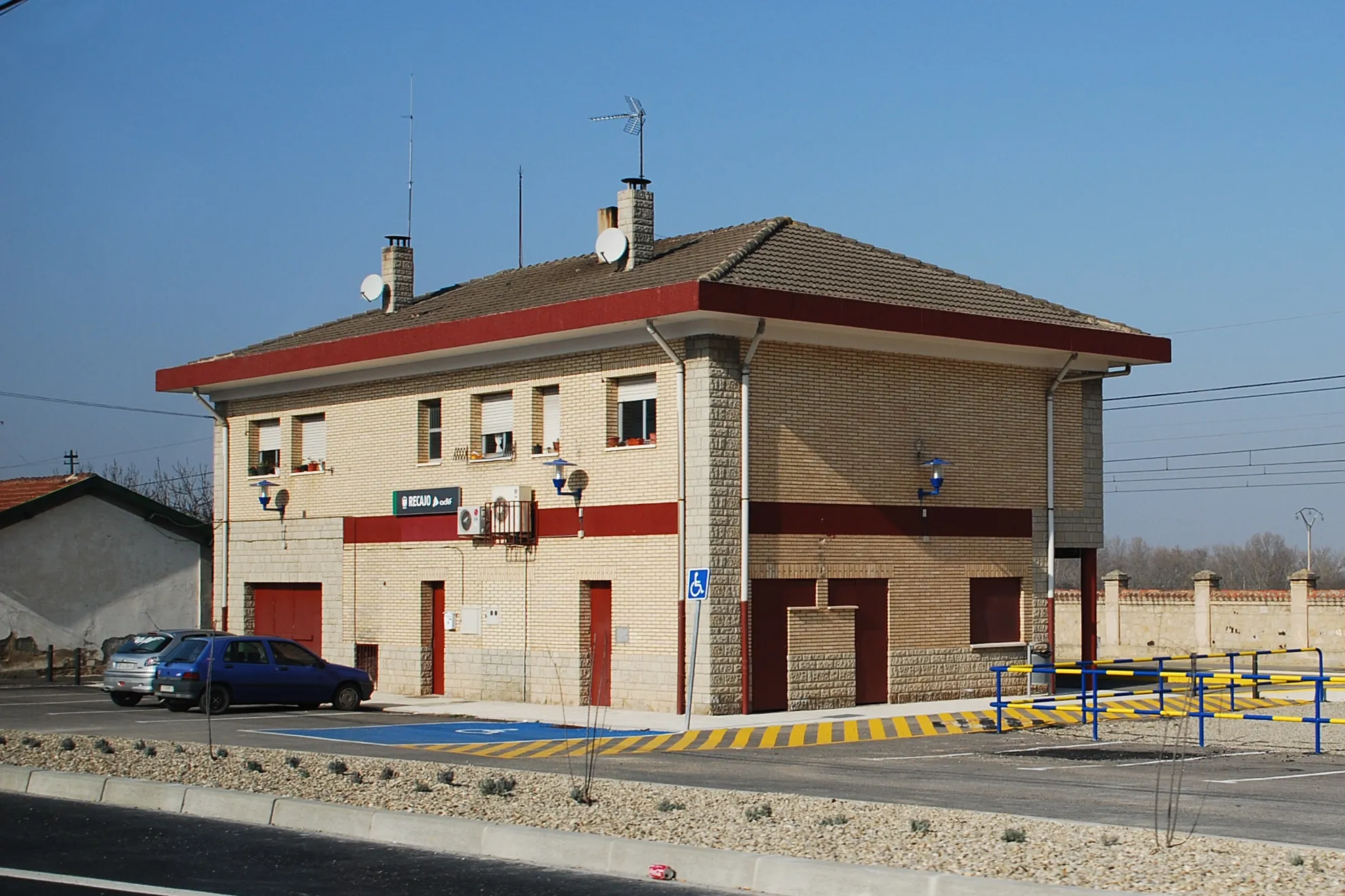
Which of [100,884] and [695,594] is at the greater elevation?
[695,594]

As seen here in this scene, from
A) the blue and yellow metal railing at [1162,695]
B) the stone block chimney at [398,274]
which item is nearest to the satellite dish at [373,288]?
the stone block chimney at [398,274]

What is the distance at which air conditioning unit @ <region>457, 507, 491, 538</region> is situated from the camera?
96.8 ft

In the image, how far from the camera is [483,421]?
100 ft

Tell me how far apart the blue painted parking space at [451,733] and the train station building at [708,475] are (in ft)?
6.39

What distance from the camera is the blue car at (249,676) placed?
26.8 meters

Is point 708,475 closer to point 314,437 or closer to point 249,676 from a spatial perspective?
point 249,676

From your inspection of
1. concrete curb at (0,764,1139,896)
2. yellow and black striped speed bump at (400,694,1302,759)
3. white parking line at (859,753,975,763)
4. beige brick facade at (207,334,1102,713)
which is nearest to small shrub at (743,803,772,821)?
concrete curb at (0,764,1139,896)

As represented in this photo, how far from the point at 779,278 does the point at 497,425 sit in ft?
20.9

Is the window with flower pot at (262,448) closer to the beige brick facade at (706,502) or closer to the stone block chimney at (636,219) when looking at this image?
the beige brick facade at (706,502)

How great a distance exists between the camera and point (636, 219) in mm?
30516

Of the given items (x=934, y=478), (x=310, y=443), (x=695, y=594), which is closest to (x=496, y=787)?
(x=695, y=594)

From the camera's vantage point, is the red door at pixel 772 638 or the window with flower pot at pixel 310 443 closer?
the red door at pixel 772 638

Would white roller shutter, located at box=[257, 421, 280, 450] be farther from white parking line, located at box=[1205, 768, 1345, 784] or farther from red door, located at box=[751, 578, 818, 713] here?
white parking line, located at box=[1205, 768, 1345, 784]

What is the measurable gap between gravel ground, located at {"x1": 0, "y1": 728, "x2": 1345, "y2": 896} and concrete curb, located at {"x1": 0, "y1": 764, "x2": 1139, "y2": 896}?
1.44 ft
